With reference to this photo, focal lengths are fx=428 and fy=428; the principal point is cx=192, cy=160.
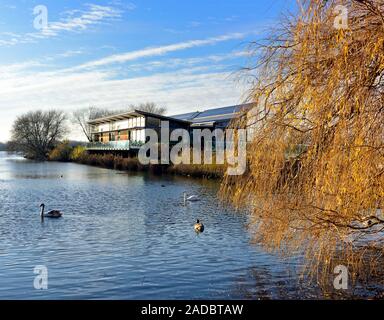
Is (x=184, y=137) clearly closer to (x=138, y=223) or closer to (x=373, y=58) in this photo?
(x=138, y=223)

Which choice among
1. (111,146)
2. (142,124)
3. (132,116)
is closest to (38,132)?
(111,146)

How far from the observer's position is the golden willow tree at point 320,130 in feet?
18.5

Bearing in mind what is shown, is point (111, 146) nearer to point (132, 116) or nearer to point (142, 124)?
point (132, 116)

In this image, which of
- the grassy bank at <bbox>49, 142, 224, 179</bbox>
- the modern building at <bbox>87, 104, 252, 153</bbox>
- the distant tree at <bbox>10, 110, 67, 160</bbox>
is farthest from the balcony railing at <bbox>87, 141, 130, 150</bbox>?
the distant tree at <bbox>10, 110, 67, 160</bbox>

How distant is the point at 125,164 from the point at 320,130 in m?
43.1

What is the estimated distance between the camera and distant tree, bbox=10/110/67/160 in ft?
267

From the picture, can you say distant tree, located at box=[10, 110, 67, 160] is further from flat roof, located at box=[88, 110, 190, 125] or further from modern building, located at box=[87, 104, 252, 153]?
modern building, located at box=[87, 104, 252, 153]

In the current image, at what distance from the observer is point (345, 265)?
9.30 metres

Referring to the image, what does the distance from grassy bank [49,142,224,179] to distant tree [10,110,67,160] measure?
19.3 ft

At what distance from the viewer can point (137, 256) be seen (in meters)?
11.3

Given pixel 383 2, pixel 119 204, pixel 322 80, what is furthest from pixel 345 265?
pixel 119 204

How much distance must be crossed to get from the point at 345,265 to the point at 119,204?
1407 cm

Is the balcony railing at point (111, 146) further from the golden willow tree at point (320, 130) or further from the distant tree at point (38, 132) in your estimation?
the golden willow tree at point (320, 130)

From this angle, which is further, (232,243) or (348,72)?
(232,243)
